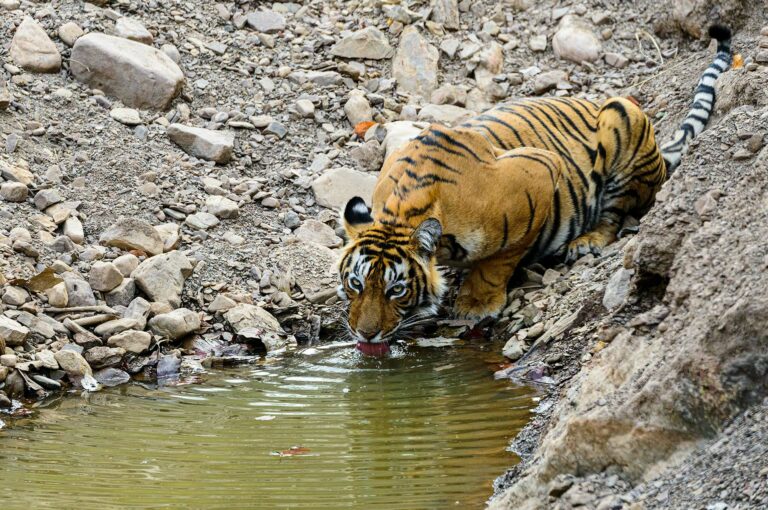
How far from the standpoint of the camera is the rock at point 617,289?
556 centimetres

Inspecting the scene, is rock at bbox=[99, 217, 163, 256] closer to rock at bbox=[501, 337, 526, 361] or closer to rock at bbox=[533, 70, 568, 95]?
rock at bbox=[501, 337, 526, 361]

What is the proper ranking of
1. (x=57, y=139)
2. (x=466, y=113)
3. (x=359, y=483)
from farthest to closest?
1. (x=466, y=113)
2. (x=57, y=139)
3. (x=359, y=483)

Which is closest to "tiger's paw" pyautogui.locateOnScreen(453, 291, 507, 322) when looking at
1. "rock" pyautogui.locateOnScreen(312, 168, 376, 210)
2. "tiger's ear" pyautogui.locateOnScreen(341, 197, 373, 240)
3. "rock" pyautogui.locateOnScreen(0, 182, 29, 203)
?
"tiger's ear" pyautogui.locateOnScreen(341, 197, 373, 240)

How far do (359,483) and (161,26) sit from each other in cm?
606

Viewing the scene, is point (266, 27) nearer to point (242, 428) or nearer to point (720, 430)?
point (242, 428)

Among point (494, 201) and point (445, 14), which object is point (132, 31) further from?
point (494, 201)

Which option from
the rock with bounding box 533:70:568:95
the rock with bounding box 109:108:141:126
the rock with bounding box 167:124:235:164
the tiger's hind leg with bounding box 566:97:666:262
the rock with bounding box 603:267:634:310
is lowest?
the rock with bounding box 603:267:634:310

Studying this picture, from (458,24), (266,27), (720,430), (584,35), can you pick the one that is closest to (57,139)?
(266,27)

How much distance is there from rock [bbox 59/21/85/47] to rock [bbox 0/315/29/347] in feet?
11.5

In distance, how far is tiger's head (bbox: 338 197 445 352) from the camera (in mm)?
6184

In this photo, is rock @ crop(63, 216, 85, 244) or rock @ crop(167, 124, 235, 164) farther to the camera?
rock @ crop(167, 124, 235, 164)

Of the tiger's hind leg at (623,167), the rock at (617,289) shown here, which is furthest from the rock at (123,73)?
the rock at (617,289)

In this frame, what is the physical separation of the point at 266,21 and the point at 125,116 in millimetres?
2072

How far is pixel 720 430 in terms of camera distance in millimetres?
3186
